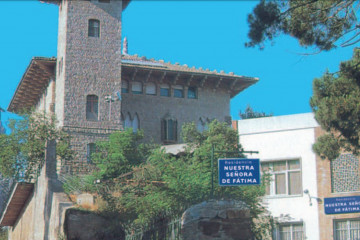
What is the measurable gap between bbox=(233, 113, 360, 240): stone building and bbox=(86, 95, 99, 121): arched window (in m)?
12.5

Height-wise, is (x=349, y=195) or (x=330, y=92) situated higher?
(x=330, y=92)

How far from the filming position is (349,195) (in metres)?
28.6

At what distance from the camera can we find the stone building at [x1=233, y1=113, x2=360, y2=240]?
93.5ft

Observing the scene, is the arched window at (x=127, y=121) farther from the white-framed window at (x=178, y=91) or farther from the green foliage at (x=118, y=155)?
the green foliage at (x=118, y=155)

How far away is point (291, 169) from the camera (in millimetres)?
30156

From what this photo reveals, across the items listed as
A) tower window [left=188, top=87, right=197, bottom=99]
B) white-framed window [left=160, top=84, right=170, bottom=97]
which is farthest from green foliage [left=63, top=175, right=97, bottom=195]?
tower window [left=188, top=87, right=197, bottom=99]

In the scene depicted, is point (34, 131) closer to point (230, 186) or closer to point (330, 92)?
point (230, 186)

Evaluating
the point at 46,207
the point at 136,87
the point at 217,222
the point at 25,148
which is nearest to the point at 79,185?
the point at 46,207

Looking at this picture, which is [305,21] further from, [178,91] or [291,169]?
[178,91]

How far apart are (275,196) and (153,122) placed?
15.5 m

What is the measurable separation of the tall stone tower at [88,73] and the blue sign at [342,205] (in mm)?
15574

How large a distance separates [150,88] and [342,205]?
19.4 metres

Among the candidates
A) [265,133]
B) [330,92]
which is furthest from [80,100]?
[330,92]

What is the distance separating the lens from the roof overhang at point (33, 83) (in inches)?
1700
